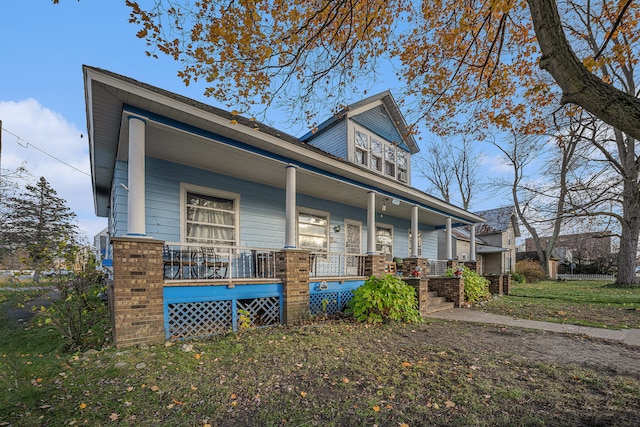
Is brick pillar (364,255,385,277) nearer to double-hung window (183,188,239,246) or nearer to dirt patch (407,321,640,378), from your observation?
dirt patch (407,321,640,378)

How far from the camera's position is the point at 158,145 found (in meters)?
6.25

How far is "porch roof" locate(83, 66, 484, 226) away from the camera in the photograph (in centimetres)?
475

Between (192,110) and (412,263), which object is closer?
(192,110)

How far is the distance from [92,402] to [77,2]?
4.68 m

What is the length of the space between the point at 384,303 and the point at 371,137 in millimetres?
7420

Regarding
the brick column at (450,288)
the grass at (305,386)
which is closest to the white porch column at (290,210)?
the grass at (305,386)

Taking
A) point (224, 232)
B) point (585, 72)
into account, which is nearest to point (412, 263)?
point (224, 232)

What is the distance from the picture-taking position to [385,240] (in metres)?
12.9

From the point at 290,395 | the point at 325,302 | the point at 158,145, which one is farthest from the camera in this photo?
the point at 325,302

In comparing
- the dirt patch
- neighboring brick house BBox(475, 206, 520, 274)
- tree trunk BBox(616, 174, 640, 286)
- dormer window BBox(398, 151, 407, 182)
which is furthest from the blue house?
neighboring brick house BBox(475, 206, 520, 274)

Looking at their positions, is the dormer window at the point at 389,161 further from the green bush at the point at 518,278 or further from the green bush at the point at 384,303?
the green bush at the point at 518,278

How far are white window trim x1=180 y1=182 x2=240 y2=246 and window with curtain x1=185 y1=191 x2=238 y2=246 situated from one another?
0.17 ft

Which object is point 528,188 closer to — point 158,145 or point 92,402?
point 158,145

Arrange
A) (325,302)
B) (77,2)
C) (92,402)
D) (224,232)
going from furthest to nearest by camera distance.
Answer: (224,232)
(325,302)
(77,2)
(92,402)
